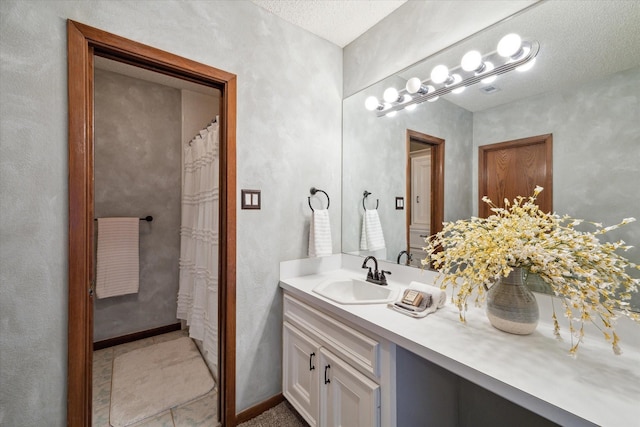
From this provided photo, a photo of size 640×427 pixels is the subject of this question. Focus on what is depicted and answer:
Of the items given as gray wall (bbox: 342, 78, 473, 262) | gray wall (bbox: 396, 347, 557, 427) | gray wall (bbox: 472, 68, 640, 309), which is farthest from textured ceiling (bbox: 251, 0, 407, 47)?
gray wall (bbox: 396, 347, 557, 427)

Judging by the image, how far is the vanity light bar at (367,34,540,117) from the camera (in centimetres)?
117

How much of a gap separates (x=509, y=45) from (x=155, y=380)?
2.91m

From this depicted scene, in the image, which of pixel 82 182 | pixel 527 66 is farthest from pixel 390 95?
pixel 82 182

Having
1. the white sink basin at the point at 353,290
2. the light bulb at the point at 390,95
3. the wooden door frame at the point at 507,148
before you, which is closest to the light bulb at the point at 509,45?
the wooden door frame at the point at 507,148

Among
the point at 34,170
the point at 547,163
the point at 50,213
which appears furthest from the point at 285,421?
the point at 547,163

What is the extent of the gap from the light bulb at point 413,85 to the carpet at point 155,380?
7.76ft

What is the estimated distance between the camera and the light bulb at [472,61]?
128 centimetres

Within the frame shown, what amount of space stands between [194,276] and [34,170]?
1.34 meters

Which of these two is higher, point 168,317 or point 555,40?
point 555,40

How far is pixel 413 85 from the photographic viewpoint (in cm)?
155

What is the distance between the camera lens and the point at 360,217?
6.42ft

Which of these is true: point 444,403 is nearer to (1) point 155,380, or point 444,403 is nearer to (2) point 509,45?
(2) point 509,45

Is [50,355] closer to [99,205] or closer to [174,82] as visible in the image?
[99,205]

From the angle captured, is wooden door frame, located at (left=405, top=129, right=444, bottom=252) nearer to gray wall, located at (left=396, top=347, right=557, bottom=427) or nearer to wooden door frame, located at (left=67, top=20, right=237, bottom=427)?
gray wall, located at (left=396, top=347, right=557, bottom=427)
